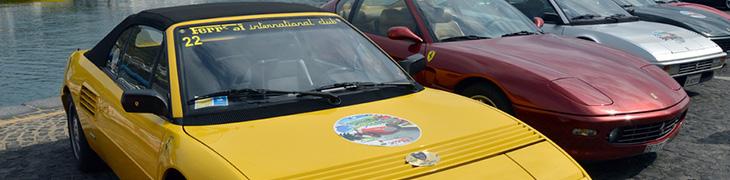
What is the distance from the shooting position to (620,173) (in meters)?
4.16

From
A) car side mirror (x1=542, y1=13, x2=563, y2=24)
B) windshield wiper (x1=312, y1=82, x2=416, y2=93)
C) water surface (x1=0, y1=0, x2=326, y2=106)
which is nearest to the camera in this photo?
windshield wiper (x1=312, y1=82, x2=416, y2=93)

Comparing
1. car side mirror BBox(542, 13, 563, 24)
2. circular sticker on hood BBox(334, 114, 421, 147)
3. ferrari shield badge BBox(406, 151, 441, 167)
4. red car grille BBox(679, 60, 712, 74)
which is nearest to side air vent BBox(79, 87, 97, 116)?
circular sticker on hood BBox(334, 114, 421, 147)

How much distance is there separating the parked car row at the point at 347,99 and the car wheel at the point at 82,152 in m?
0.01

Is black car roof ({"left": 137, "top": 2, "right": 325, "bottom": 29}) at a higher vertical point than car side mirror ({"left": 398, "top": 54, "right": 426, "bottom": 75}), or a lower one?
higher

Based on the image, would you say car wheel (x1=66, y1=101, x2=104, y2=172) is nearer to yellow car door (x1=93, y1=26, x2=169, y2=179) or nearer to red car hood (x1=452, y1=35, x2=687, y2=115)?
yellow car door (x1=93, y1=26, x2=169, y2=179)

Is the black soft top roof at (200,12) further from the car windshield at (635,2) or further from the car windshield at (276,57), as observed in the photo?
the car windshield at (635,2)

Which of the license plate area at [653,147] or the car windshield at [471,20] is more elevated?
the car windshield at [471,20]

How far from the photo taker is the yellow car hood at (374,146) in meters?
2.24

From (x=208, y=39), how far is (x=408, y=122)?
44.9 inches

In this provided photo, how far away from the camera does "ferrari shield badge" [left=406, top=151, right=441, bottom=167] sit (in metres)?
2.31

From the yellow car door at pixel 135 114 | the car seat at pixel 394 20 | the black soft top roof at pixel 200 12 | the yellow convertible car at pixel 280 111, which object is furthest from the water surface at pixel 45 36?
the yellow convertible car at pixel 280 111

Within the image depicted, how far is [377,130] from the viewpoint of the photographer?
2.60m

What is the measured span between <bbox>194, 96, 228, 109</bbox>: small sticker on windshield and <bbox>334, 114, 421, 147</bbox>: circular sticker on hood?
55cm

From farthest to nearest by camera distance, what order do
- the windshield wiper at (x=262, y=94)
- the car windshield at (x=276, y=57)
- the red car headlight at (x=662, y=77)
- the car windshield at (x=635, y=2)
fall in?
the car windshield at (x=635, y=2) → the red car headlight at (x=662, y=77) → the car windshield at (x=276, y=57) → the windshield wiper at (x=262, y=94)
